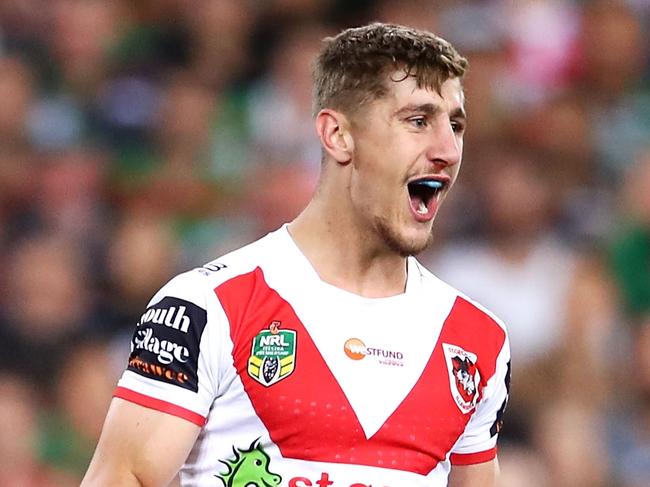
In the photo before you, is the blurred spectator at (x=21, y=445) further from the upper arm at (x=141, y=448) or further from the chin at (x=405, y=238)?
the chin at (x=405, y=238)

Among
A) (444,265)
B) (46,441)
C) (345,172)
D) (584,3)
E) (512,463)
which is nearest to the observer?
(345,172)

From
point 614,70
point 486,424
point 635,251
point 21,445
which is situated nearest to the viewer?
point 486,424

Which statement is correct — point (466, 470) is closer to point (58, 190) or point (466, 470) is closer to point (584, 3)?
point (58, 190)

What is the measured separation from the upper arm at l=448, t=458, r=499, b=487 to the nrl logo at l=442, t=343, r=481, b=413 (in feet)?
0.90

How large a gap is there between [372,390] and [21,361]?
4.08 m

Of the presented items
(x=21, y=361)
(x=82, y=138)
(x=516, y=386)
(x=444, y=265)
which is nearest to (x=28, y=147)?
(x=82, y=138)

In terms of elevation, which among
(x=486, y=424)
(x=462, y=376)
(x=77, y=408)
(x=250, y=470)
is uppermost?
(x=77, y=408)

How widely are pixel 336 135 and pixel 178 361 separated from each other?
0.89m

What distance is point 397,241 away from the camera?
4508mm

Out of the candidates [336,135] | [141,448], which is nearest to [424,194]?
[336,135]

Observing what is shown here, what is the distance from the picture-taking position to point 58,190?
888 centimetres

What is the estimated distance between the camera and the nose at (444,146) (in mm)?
4434

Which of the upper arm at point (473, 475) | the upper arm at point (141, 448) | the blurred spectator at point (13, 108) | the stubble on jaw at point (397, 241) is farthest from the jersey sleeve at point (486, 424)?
the blurred spectator at point (13, 108)

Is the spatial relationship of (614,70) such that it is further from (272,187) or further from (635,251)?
(272,187)
